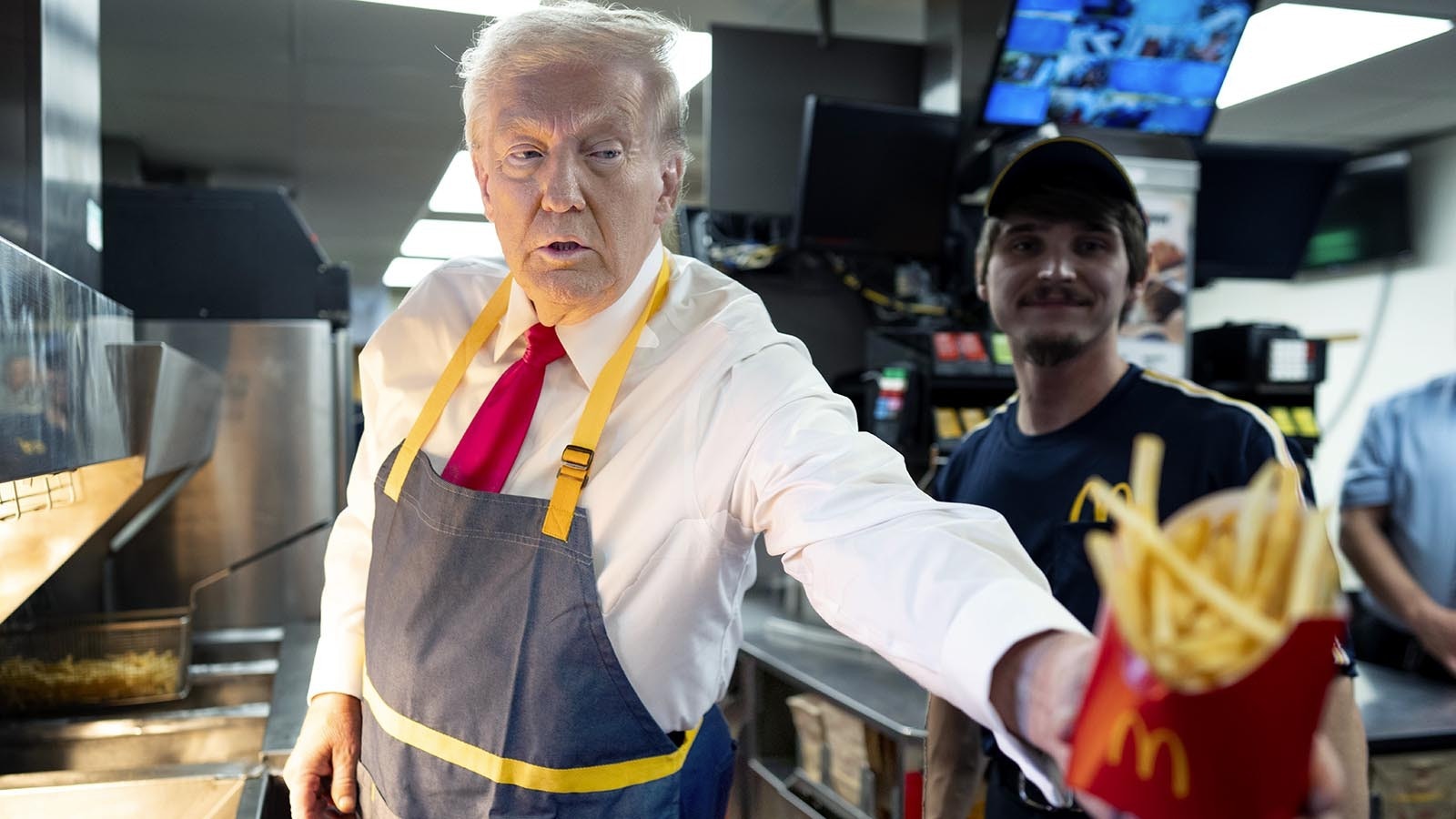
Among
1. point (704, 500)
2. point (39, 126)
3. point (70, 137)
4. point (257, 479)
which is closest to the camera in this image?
point (704, 500)

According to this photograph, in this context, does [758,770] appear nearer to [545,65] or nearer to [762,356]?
[762,356]

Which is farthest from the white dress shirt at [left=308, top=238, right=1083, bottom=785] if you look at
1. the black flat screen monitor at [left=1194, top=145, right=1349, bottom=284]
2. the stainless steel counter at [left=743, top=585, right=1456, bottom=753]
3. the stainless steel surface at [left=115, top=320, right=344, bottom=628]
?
the black flat screen monitor at [left=1194, top=145, right=1349, bottom=284]

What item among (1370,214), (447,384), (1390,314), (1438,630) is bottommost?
(1438,630)

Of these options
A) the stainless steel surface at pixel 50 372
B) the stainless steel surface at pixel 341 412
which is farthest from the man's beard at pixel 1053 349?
the stainless steel surface at pixel 341 412

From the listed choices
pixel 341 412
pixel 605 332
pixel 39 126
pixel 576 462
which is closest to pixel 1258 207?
pixel 341 412

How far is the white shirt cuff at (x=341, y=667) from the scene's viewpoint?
4.67 feet

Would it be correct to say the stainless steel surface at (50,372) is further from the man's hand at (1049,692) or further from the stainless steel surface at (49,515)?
the man's hand at (1049,692)

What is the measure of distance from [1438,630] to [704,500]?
2251 millimetres

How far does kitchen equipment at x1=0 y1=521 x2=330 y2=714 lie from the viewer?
7.58 ft

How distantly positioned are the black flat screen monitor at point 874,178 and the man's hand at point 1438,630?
1.75 meters

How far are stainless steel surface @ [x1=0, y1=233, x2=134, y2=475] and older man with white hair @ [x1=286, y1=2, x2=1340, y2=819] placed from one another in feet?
1.16

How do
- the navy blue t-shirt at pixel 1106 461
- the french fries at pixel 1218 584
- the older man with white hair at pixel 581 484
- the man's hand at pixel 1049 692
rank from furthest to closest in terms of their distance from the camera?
the navy blue t-shirt at pixel 1106 461
the older man with white hair at pixel 581 484
the man's hand at pixel 1049 692
the french fries at pixel 1218 584

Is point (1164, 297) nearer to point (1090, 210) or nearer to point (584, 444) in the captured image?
point (1090, 210)

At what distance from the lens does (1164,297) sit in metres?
3.34
